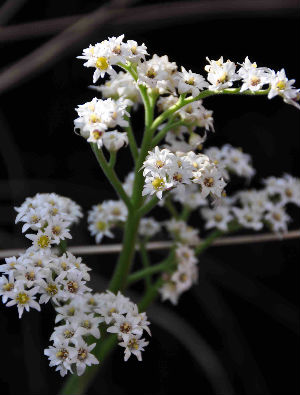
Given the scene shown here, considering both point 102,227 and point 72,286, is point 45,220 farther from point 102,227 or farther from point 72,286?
point 102,227

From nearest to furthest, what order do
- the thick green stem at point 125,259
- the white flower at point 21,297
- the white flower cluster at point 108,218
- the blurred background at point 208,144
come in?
the white flower at point 21,297 < the thick green stem at point 125,259 < the white flower cluster at point 108,218 < the blurred background at point 208,144

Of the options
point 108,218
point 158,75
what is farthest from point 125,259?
point 158,75

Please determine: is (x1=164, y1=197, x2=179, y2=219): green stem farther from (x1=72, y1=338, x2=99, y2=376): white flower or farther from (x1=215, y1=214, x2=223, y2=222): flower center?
(x1=72, y1=338, x2=99, y2=376): white flower

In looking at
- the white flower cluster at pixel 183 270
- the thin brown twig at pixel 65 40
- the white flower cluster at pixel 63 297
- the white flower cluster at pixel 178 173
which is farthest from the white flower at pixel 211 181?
the thin brown twig at pixel 65 40

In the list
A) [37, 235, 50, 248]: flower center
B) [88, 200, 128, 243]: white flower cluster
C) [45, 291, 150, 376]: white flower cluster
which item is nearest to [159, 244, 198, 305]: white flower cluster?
[88, 200, 128, 243]: white flower cluster

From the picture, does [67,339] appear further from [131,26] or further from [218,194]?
[131,26]

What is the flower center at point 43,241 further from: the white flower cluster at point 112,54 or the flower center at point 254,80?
the flower center at point 254,80
